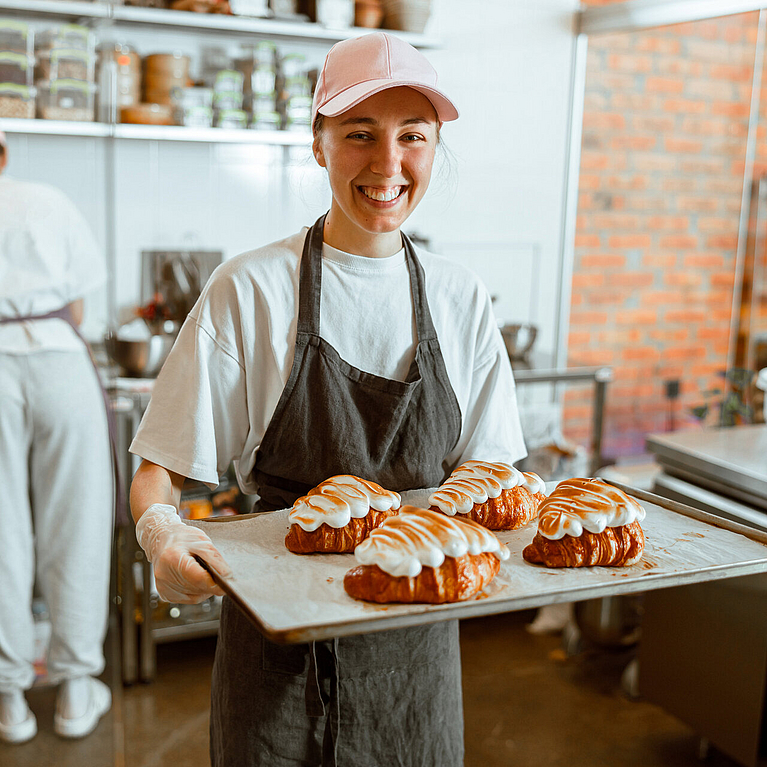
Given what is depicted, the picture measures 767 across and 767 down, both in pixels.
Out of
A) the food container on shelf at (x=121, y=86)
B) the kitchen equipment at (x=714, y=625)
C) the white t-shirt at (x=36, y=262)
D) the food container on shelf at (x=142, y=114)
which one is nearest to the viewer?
the kitchen equipment at (x=714, y=625)

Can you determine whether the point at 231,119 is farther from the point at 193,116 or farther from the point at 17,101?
the point at 17,101

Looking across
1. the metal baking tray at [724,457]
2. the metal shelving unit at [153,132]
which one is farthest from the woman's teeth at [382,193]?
the metal shelving unit at [153,132]

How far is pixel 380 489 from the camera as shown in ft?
4.32

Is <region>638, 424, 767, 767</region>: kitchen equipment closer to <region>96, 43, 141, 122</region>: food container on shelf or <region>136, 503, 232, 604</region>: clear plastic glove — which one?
<region>136, 503, 232, 604</region>: clear plastic glove

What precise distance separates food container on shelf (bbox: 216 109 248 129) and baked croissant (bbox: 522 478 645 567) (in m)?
2.37

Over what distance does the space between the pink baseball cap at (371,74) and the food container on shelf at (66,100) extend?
66.9 inches

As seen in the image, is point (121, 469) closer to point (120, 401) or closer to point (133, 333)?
point (120, 401)

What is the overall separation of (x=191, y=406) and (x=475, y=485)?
0.44m

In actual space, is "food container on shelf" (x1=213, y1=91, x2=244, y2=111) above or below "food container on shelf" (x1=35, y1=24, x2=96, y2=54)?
below

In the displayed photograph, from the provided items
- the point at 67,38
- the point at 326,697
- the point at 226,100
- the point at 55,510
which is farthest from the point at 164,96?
the point at 326,697

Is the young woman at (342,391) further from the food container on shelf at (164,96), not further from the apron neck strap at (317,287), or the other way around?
the food container on shelf at (164,96)

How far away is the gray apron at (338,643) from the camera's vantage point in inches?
52.4

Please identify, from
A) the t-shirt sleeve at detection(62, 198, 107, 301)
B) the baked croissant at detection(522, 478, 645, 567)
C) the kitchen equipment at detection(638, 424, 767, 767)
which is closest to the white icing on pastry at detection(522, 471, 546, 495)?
the baked croissant at detection(522, 478, 645, 567)

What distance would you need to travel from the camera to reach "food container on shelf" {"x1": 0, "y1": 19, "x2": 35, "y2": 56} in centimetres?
258
